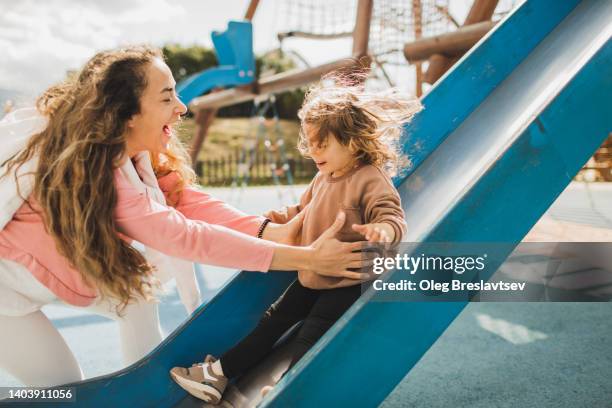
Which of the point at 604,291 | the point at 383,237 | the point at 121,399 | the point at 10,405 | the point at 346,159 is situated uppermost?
the point at 346,159

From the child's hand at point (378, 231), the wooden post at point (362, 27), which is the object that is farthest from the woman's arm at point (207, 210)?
the wooden post at point (362, 27)

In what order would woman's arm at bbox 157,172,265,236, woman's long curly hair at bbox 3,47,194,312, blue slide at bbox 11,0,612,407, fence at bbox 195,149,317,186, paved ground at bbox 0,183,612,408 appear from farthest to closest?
fence at bbox 195,149,317,186 → paved ground at bbox 0,183,612,408 → woman's arm at bbox 157,172,265,236 → woman's long curly hair at bbox 3,47,194,312 → blue slide at bbox 11,0,612,407

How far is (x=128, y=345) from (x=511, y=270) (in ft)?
8.29

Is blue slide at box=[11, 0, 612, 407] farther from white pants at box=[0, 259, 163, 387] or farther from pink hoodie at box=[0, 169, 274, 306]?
pink hoodie at box=[0, 169, 274, 306]

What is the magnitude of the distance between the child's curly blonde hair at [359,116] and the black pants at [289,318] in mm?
405

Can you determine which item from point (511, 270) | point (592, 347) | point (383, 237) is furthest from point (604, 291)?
point (383, 237)

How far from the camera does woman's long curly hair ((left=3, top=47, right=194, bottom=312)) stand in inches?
53.2

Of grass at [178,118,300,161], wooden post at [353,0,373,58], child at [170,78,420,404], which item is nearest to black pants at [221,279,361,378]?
child at [170,78,420,404]

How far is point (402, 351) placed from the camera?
1.22 meters

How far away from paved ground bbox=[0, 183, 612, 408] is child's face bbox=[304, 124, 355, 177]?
0.60 metres

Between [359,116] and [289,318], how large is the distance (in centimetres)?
63

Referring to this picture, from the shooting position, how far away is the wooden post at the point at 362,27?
4.29 m

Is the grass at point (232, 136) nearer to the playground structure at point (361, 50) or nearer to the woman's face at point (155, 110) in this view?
the playground structure at point (361, 50)

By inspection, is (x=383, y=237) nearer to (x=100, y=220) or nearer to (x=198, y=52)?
(x=100, y=220)
